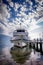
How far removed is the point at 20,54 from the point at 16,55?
0.22 ft

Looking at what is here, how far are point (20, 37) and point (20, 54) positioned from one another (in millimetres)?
268

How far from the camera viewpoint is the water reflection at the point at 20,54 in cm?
212

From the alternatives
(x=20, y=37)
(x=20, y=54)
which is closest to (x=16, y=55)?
(x=20, y=54)

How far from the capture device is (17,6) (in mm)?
2207

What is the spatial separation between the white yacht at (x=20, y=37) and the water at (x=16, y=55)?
3.1 inches

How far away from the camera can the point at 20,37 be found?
2.17m

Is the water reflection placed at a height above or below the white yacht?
below

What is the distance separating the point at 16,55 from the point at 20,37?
0.29 metres

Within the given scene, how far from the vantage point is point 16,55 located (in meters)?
2.12

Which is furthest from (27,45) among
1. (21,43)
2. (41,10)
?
(41,10)

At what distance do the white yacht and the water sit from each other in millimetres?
79

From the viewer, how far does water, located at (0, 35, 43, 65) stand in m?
2.06

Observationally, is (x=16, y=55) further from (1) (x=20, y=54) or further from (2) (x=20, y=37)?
(2) (x=20, y=37)

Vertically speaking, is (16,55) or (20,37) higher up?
(20,37)
